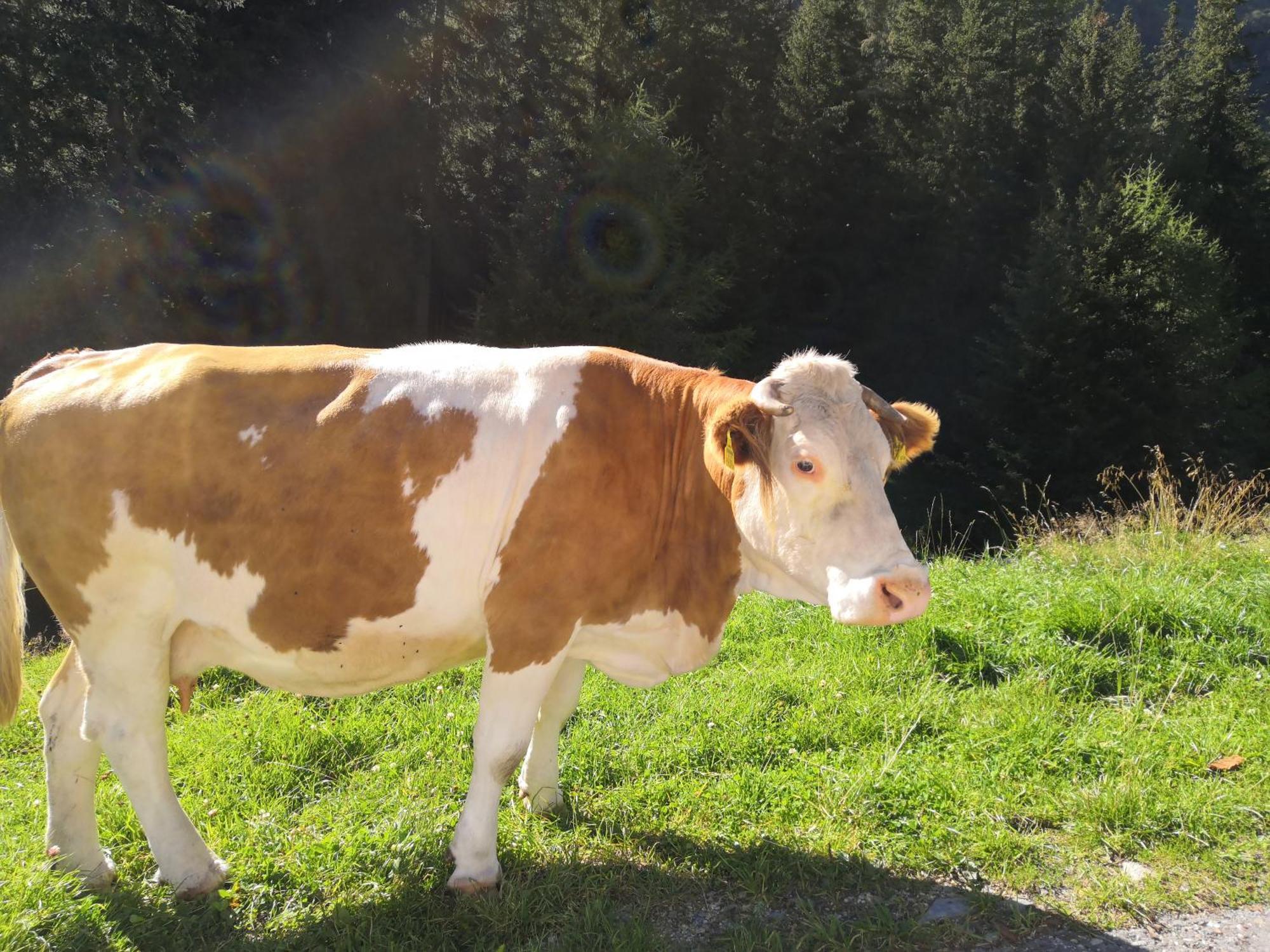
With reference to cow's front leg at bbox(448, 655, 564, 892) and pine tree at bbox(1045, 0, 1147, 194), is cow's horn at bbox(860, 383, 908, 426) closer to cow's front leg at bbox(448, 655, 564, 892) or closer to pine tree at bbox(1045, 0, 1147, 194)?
cow's front leg at bbox(448, 655, 564, 892)

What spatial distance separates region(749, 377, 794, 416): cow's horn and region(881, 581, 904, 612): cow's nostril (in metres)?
0.69

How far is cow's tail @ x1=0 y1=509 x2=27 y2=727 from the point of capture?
3773 mm

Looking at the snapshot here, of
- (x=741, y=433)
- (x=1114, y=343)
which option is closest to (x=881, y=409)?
(x=741, y=433)

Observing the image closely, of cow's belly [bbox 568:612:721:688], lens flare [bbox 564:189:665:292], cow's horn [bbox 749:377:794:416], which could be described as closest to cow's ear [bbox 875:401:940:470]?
cow's horn [bbox 749:377:794:416]

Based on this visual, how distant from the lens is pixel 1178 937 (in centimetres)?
335

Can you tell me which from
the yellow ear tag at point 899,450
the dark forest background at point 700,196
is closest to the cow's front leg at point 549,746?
the yellow ear tag at point 899,450

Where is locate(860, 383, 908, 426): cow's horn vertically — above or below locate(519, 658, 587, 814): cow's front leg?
above

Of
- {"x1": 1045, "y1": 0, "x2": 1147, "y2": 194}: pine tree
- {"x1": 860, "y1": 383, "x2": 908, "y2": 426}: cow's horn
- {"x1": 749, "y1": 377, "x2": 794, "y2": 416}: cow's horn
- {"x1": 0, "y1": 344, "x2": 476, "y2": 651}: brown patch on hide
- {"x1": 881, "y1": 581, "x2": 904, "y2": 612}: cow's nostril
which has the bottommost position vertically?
{"x1": 881, "y1": 581, "x2": 904, "y2": 612}: cow's nostril

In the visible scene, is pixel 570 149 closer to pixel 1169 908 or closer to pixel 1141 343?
pixel 1141 343

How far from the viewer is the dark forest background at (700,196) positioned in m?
17.9

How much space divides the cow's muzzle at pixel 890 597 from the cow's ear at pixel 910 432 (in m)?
0.57

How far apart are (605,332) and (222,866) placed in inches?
751

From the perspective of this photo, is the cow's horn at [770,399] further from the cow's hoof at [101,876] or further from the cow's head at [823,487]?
the cow's hoof at [101,876]

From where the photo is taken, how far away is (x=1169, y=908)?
11.5ft
